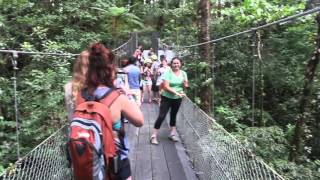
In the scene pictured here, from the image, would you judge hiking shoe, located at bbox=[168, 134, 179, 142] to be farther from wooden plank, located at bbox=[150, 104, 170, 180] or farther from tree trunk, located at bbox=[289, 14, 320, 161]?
tree trunk, located at bbox=[289, 14, 320, 161]

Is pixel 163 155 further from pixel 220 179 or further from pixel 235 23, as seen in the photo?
pixel 235 23

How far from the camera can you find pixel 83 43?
9.18 m

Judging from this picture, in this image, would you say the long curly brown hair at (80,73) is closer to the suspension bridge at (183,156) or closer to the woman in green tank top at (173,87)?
the suspension bridge at (183,156)

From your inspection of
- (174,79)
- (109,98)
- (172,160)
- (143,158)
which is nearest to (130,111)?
(109,98)

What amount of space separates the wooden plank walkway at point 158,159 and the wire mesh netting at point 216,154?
0.40ft

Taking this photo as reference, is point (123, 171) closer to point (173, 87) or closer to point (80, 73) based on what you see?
point (80, 73)

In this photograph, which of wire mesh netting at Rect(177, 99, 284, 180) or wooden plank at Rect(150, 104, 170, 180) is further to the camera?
wooden plank at Rect(150, 104, 170, 180)

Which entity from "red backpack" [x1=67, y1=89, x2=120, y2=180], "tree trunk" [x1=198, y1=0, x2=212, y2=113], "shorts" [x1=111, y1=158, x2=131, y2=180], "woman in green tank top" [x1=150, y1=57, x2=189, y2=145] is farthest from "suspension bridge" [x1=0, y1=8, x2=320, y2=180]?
"tree trunk" [x1=198, y1=0, x2=212, y2=113]

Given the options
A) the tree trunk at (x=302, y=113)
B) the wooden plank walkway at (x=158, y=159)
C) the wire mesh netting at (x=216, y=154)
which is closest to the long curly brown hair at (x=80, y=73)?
the wire mesh netting at (x=216, y=154)

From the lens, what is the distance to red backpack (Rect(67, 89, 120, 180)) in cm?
199

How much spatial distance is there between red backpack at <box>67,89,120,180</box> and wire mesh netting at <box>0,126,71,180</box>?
0.53 m

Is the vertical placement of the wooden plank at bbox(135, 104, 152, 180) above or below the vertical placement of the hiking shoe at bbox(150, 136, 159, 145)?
below

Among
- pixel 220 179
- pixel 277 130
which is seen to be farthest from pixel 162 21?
pixel 220 179

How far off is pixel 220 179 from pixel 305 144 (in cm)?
414
